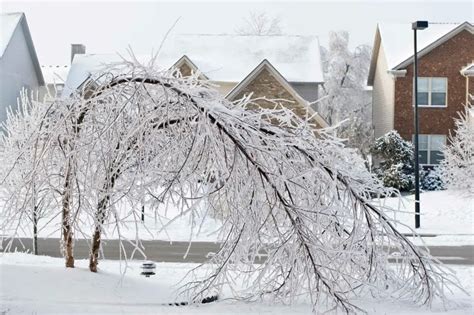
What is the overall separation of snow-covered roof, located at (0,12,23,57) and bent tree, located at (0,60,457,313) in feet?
80.8

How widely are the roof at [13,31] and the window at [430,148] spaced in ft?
70.1

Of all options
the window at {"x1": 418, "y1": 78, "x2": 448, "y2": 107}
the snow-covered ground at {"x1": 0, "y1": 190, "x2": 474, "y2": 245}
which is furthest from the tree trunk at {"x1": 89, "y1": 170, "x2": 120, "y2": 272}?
the window at {"x1": 418, "y1": 78, "x2": 448, "y2": 107}

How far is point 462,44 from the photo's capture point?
31.1 meters

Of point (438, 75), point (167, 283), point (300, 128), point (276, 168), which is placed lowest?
point (167, 283)

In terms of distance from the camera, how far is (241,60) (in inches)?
1273

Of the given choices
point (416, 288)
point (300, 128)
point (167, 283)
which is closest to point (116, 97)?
point (300, 128)

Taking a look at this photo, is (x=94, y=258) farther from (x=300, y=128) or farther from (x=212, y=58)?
(x=212, y=58)

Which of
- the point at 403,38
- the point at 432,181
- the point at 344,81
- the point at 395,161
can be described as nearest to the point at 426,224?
the point at 395,161

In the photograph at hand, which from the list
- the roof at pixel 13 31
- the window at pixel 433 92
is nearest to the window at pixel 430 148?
the window at pixel 433 92

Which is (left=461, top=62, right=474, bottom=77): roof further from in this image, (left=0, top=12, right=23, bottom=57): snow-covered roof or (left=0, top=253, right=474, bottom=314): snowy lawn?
(left=0, top=253, right=474, bottom=314): snowy lawn

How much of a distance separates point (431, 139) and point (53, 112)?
2536 centimetres

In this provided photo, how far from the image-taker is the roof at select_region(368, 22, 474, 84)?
30.8 meters

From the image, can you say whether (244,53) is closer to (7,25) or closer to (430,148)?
(430,148)

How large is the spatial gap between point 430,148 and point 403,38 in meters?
6.68
